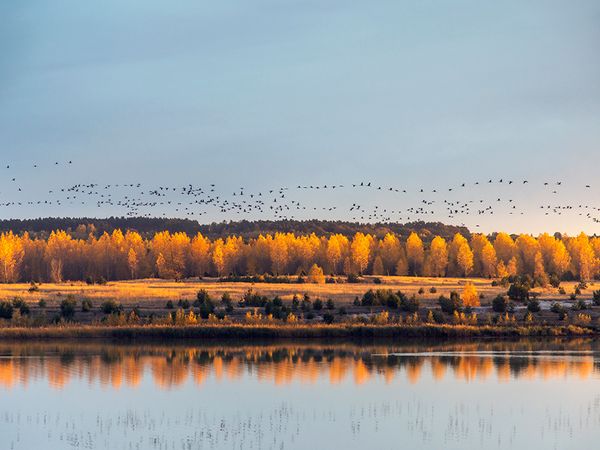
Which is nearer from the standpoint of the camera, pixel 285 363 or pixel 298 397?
pixel 298 397

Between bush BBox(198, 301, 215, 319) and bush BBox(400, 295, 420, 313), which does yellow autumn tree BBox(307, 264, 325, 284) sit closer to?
bush BBox(400, 295, 420, 313)

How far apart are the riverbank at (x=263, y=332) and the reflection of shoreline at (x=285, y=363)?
2.78 metres

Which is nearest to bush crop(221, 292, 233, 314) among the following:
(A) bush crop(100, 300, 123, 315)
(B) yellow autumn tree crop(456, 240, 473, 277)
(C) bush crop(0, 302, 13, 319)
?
(A) bush crop(100, 300, 123, 315)

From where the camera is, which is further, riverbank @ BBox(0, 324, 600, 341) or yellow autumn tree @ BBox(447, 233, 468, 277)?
yellow autumn tree @ BBox(447, 233, 468, 277)

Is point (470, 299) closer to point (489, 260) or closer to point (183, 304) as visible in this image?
point (183, 304)

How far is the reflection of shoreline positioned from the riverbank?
2.78m

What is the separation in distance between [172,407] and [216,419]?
107 inches

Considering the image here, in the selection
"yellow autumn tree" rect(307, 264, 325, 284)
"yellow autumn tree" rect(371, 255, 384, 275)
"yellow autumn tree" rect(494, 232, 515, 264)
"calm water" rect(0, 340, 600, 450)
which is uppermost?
"yellow autumn tree" rect(494, 232, 515, 264)

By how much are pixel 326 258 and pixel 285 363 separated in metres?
103

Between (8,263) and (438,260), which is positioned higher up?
(438,260)

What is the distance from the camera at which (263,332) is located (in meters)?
56.8

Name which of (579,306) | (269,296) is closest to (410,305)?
(579,306)

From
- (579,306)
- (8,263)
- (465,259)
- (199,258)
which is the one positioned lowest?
(579,306)

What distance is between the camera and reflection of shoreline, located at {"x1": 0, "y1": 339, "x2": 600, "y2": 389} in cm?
4194
